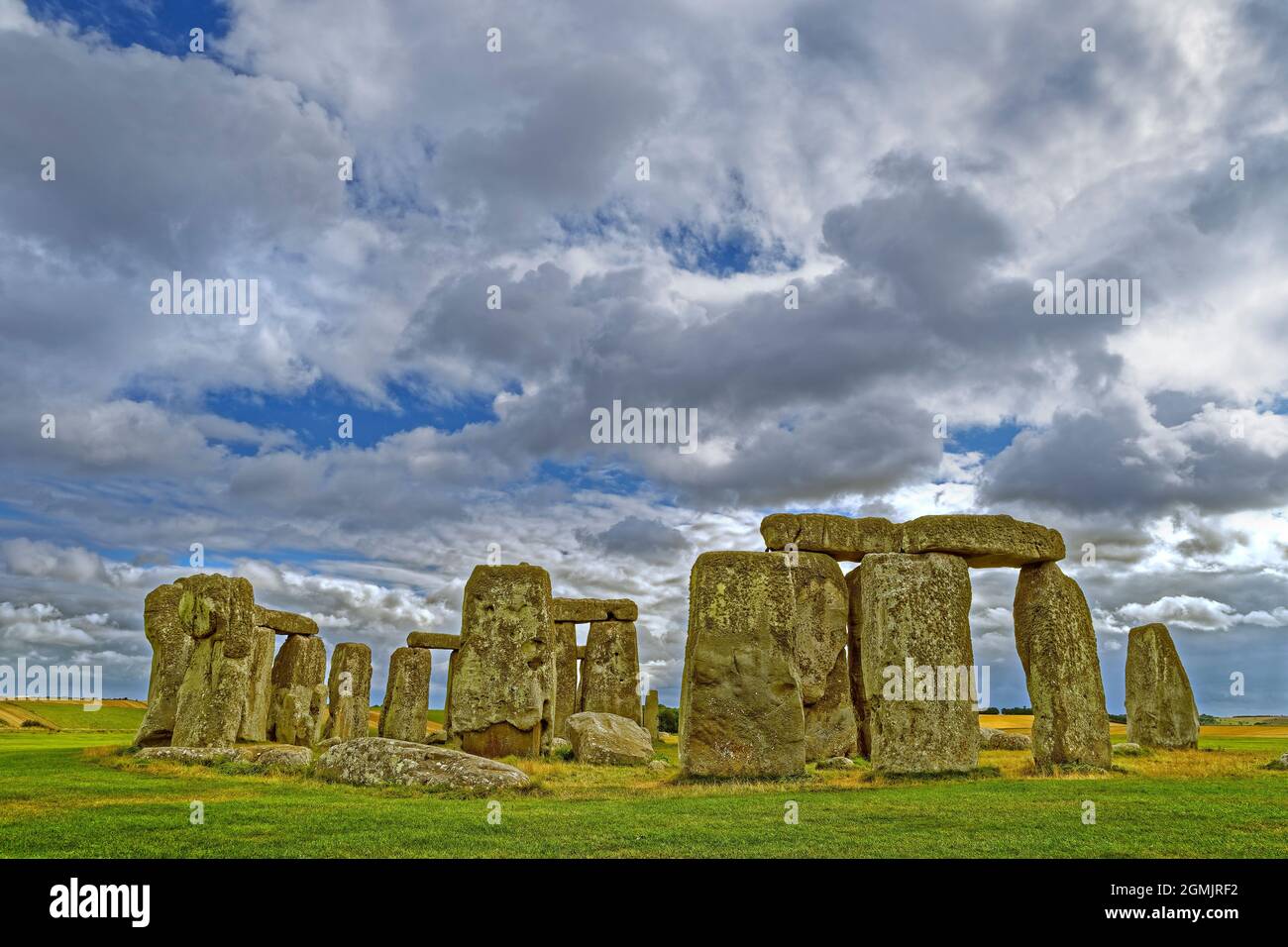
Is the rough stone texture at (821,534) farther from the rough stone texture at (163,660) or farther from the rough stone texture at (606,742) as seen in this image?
the rough stone texture at (163,660)

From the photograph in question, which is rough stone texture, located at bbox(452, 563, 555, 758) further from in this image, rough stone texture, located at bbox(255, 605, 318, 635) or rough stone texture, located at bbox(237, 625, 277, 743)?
rough stone texture, located at bbox(255, 605, 318, 635)

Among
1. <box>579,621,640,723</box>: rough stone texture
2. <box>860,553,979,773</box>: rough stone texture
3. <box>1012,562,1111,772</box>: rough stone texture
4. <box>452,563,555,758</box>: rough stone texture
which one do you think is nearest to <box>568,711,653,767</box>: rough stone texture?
<box>452,563,555,758</box>: rough stone texture

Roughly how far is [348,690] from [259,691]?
21.1 ft

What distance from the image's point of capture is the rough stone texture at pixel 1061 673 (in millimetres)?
15945

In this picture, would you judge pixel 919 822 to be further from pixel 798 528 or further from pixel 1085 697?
pixel 798 528

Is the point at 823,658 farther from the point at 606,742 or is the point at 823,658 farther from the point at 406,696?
the point at 406,696

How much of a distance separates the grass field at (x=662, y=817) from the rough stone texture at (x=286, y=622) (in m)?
11.8

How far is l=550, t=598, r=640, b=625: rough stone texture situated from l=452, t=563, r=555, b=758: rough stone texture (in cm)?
930

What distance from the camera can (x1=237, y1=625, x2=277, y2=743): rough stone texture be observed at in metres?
22.1

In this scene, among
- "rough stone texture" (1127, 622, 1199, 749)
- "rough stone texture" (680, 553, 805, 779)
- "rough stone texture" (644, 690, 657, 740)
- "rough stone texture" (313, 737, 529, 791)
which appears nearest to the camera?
"rough stone texture" (313, 737, 529, 791)
